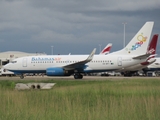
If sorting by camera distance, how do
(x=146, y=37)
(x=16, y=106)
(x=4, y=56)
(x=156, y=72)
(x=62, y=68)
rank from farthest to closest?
(x=4, y=56) → (x=156, y=72) → (x=146, y=37) → (x=62, y=68) → (x=16, y=106)

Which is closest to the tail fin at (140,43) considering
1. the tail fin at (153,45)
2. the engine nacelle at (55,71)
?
the tail fin at (153,45)

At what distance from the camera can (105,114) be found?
392 inches

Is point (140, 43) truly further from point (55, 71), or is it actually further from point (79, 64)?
point (55, 71)

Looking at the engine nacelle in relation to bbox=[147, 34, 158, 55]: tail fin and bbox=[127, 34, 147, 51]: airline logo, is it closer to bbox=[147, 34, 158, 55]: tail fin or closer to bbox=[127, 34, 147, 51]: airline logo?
bbox=[127, 34, 147, 51]: airline logo

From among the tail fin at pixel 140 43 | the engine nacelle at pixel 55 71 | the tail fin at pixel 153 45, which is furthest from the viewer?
the tail fin at pixel 153 45

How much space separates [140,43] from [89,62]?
23.4ft

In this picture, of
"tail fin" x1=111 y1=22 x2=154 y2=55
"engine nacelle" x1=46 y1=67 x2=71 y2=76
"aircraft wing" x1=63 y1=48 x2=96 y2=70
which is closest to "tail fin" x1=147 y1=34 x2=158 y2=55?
"tail fin" x1=111 y1=22 x2=154 y2=55

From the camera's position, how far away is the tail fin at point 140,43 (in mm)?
44094

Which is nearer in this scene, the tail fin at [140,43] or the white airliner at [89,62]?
the white airliner at [89,62]

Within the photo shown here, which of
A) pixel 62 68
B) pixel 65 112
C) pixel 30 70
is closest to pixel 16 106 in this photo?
pixel 65 112

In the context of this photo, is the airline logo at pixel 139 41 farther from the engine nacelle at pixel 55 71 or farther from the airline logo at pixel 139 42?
the engine nacelle at pixel 55 71

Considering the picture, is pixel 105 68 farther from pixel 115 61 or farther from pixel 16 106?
pixel 16 106

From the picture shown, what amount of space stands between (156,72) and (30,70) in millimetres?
41558

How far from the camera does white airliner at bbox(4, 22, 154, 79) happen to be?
42.3 meters
